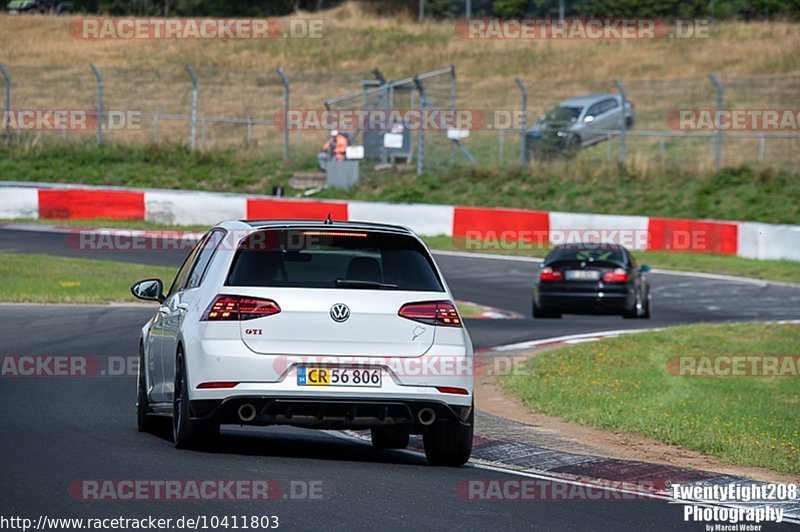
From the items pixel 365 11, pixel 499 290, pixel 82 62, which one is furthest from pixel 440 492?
pixel 365 11

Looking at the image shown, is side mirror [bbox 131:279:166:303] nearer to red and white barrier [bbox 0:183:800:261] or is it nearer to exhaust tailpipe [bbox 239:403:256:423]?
exhaust tailpipe [bbox 239:403:256:423]

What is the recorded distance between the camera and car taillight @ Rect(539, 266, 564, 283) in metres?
23.3

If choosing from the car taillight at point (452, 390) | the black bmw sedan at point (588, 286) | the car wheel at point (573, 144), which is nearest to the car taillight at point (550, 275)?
the black bmw sedan at point (588, 286)

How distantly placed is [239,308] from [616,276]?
15.0m

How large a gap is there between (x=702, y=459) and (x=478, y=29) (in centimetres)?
6172

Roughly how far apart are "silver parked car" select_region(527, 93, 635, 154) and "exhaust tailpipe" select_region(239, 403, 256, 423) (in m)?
31.1

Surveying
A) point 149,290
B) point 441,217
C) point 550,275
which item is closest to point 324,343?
point 149,290

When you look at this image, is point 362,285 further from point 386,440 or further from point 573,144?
point 573,144

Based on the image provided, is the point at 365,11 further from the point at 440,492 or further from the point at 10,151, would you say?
the point at 440,492

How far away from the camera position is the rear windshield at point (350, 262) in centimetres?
905

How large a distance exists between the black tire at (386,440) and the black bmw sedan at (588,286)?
511 inches

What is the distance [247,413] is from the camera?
29.1 ft

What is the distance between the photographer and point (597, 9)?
273ft

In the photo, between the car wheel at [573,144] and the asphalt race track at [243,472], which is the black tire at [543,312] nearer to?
the asphalt race track at [243,472]
